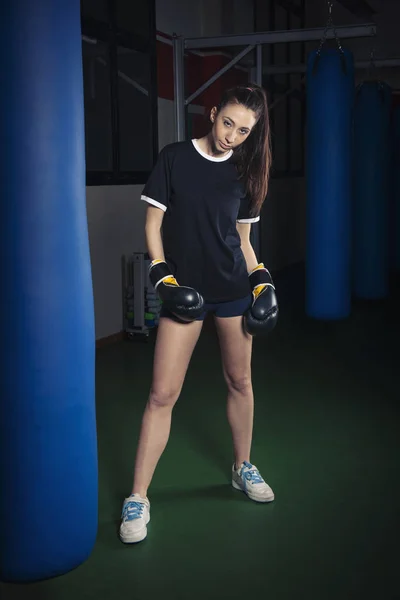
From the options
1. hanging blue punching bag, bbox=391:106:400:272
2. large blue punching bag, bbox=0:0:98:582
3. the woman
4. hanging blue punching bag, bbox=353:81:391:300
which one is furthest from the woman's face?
hanging blue punching bag, bbox=391:106:400:272

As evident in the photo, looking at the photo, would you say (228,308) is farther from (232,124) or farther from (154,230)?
(232,124)

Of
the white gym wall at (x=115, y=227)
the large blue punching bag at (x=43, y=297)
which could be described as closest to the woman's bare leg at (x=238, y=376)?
the large blue punching bag at (x=43, y=297)

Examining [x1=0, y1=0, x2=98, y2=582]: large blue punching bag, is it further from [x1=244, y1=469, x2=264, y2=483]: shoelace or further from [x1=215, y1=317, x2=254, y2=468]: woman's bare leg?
[x1=244, y1=469, x2=264, y2=483]: shoelace

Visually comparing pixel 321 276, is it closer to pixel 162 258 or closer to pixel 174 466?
pixel 174 466

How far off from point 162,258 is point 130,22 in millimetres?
4278

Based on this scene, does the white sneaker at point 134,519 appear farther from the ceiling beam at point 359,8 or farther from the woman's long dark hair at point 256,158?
the ceiling beam at point 359,8

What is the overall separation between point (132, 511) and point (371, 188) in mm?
5267

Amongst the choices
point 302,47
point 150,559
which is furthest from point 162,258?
point 302,47

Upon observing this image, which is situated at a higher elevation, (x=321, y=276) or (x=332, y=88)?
(x=332, y=88)

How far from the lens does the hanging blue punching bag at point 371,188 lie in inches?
278

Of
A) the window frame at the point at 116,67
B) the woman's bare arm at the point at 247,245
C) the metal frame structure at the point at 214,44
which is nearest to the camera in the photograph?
the woman's bare arm at the point at 247,245

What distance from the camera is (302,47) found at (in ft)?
34.7

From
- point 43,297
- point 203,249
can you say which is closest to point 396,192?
point 203,249

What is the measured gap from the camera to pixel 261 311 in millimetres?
2463
